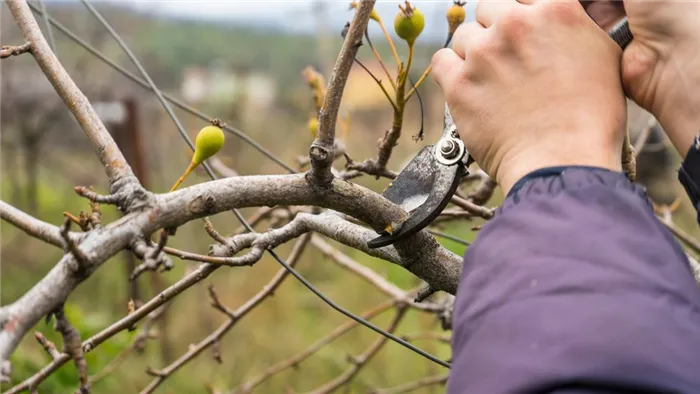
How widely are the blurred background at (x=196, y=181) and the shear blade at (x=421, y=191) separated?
0.26 m

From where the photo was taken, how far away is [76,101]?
685 mm

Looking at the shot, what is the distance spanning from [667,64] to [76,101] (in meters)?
0.58

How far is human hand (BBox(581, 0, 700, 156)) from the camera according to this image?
0.59 meters

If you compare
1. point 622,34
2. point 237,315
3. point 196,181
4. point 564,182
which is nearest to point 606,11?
point 622,34

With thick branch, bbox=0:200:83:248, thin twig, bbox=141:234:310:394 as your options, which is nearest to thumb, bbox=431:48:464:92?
thick branch, bbox=0:200:83:248

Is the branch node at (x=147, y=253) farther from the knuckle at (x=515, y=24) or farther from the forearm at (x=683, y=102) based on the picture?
the forearm at (x=683, y=102)

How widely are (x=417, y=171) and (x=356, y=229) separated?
3.9 inches

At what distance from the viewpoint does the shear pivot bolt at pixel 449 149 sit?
73cm

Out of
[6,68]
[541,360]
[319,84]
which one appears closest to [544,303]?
[541,360]

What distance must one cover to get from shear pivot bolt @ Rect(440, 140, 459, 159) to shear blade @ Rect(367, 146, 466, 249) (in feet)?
0.04

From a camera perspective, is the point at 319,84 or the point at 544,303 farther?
the point at 319,84

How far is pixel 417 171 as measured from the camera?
2.57 ft

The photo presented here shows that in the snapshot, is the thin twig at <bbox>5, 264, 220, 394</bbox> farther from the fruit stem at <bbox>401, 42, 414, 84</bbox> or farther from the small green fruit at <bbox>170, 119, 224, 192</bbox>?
the fruit stem at <bbox>401, 42, 414, 84</bbox>

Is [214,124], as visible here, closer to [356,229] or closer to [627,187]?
[356,229]
